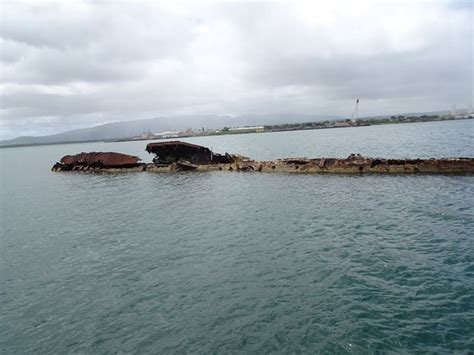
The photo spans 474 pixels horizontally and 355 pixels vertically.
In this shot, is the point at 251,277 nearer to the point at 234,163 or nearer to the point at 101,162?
the point at 234,163

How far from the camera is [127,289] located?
10867 mm

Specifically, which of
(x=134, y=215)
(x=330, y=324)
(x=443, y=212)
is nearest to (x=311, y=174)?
(x=443, y=212)

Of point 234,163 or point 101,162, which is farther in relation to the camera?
point 101,162

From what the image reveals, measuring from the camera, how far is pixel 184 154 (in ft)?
140

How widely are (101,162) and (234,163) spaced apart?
1987 centimetres

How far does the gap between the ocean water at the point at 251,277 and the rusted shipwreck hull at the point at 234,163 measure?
19.5 feet

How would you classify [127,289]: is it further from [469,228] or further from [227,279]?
[469,228]

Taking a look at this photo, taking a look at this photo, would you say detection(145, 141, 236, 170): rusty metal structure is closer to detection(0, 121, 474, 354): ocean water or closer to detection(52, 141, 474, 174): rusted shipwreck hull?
detection(52, 141, 474, 174): rusted shipwreck hull

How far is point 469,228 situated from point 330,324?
949 centimetres

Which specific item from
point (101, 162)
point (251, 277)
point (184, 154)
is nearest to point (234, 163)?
point (184, 154)

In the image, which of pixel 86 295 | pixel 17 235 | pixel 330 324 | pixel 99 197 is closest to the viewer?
pixel 330 324

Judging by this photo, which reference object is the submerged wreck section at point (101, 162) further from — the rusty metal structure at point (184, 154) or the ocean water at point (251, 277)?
the ocean water at point (251, 277)

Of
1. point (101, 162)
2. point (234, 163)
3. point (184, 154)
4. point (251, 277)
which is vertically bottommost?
point (251, 277)

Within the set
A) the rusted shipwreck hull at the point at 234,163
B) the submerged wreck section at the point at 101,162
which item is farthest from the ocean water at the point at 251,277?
the submerged wreck section at the point at 101,162
